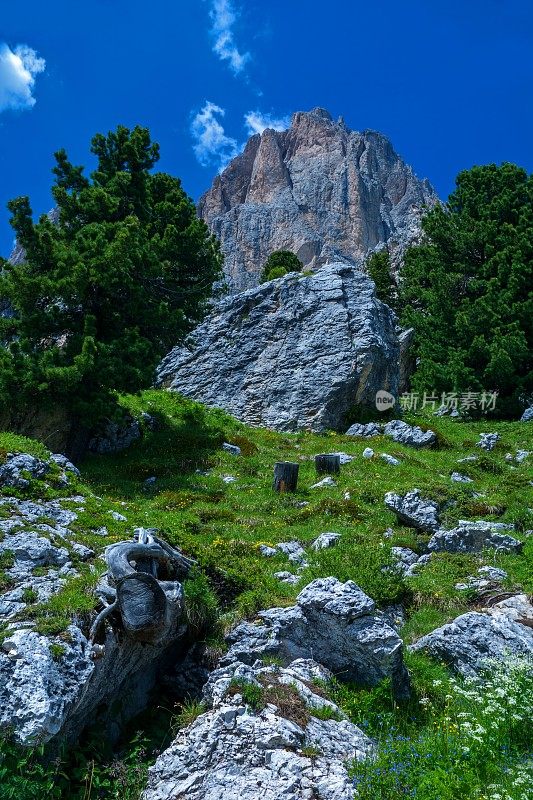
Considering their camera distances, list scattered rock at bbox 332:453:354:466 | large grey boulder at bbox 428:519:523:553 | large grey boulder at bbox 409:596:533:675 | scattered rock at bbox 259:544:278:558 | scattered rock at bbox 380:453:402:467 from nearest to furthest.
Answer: large grey boulder at bbox 409:596:533:675
scattered rock at bbox 259:544:278:558
large grey boulder at bbox 428:519:523:553
scattered rock at bbox 380:453:402:467
scattered rock at bbox 332:453:354:466

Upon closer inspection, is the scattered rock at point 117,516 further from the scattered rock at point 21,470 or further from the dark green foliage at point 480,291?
the dark green foliage at point 480,291

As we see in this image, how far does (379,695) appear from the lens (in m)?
7.11

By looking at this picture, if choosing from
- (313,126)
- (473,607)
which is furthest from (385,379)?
(313,126)

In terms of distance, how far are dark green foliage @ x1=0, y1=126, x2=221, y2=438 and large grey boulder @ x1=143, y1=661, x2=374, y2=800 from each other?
1424 centimetres

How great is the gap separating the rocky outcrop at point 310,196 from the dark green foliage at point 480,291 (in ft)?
268

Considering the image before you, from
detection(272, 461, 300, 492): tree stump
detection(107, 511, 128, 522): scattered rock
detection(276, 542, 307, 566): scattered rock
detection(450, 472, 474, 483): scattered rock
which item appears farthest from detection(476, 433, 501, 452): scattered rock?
detection(107, 511, 128, 522): scattered rock

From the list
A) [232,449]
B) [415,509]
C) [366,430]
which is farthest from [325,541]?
[366,430]

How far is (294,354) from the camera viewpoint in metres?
30.7

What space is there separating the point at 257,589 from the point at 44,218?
58.1 feet

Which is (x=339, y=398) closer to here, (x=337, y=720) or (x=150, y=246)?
(x=150, y=246)

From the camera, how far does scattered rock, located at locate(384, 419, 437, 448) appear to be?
2389 cm

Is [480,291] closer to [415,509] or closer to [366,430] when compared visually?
[366,430]

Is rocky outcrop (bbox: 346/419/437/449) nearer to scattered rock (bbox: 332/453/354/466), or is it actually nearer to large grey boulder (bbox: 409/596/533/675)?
scattered rock (bbox: 332/453/354/466)

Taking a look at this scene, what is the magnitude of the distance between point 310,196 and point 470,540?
150319 millimetres
